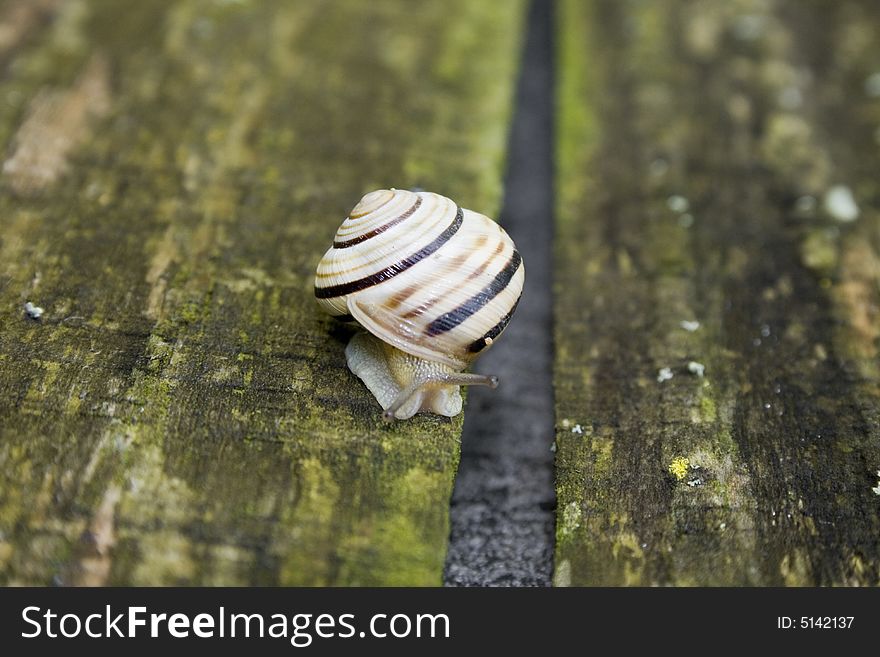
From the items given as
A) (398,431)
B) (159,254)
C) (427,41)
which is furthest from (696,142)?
(159,254)

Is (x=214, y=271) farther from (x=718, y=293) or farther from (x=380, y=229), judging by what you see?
(x=718, y=293)

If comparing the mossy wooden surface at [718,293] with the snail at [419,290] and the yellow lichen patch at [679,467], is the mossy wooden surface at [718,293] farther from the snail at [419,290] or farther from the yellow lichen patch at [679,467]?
the snail at [419,290]

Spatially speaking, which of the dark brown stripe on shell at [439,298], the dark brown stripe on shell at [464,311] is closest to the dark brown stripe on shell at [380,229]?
the dark brown stripe on shell at [439,298]

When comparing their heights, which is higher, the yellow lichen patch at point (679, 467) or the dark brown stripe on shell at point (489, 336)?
the dark brown stripe on shell at point (489, 336)

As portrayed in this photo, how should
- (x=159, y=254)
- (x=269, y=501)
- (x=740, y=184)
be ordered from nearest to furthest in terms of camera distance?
(x=269, y=501) < (x=159, y=254) < (x=740, y=184)

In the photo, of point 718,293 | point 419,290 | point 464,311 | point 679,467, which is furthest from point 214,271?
point 718,293
